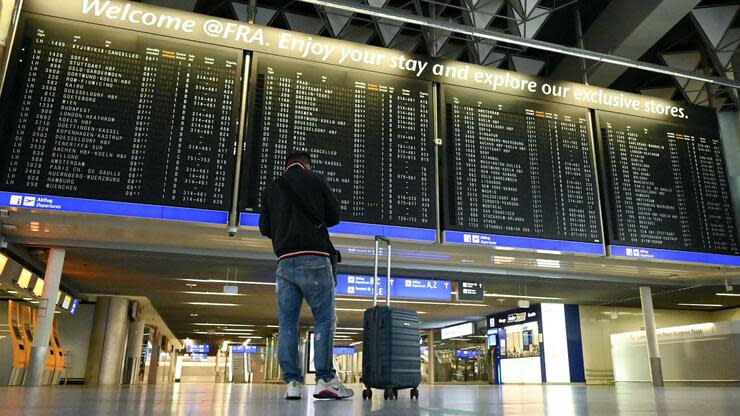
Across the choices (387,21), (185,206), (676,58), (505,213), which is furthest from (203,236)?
(676,58)

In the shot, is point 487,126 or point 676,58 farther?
point 676,58

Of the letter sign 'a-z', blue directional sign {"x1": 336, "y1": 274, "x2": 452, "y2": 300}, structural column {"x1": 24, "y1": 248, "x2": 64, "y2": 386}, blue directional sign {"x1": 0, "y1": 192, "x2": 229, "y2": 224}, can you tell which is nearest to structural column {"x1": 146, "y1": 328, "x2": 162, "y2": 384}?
Result: structural column {"x1": 24, "y1": 248, "x2": 64, "y2": 386}

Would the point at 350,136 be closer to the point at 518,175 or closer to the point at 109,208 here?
the point at 518,175

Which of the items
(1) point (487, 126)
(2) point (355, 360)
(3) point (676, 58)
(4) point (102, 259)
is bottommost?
(2) point (355, 360)

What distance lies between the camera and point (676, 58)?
386 inches

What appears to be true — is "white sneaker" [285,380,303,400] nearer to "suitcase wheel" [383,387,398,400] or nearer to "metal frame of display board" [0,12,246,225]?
"suitcase wheel" [383,387,398,400]

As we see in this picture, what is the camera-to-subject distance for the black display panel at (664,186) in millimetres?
7422

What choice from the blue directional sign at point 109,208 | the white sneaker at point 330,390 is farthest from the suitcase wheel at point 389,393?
the blue directional sign at point 109,208

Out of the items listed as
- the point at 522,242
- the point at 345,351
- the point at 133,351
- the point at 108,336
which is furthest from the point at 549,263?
the point at 345,351

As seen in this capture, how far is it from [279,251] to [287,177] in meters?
0.48

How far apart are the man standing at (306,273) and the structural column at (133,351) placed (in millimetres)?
14473

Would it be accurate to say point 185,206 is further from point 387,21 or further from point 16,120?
point 387,21

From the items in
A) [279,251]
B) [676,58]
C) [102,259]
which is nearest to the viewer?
[279,251]

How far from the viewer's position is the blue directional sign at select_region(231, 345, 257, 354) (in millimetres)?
32750
